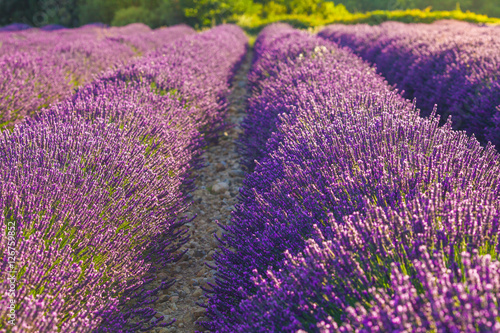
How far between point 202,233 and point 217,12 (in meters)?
19.7

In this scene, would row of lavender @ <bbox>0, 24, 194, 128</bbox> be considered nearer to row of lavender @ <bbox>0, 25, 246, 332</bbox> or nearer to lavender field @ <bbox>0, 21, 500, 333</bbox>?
lavender field @ <bbox>0, 21, 500, 333</bbox>

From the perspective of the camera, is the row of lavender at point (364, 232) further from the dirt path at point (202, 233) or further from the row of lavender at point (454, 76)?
the row of lavender at point (454, 76)

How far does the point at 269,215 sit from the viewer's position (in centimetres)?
209

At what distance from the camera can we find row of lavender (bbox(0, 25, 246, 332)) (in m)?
1.52

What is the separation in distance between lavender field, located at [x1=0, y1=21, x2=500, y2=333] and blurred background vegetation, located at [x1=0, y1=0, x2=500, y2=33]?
566 inches

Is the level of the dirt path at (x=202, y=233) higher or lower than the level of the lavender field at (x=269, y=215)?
lower

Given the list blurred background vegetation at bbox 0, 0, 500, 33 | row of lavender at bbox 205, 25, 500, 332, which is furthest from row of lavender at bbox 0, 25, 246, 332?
blurred background vegetation at bbox 0, 0, 500, 33

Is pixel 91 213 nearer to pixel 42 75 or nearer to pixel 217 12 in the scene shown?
pixel 42 75

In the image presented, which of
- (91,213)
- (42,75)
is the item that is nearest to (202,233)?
(91,213)

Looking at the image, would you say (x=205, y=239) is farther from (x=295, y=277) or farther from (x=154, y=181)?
A: (x=295, y=277)

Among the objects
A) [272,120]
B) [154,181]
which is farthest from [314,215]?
[272,120]

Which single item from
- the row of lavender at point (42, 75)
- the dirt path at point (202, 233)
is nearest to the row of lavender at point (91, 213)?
the dirt path at point (202, 233)

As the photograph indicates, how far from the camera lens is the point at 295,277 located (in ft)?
4.71

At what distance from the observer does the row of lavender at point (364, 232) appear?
43.4 inches
